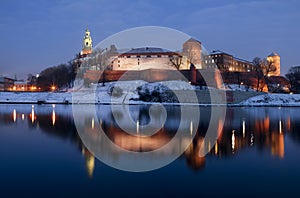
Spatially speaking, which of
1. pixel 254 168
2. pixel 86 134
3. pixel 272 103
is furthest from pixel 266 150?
pixel 272 103

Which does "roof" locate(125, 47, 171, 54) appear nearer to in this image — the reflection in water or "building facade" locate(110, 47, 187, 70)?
"building facade" locate(110, 47, 187, 70)

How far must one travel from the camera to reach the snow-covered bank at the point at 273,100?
4362 centimetres

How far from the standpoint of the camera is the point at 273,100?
45062 mm

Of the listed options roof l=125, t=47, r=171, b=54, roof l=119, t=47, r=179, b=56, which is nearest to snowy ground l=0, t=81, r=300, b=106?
roof l=119, t=47, r=179, b=56

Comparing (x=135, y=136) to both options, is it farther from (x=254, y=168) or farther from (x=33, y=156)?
(x=254, y=168)

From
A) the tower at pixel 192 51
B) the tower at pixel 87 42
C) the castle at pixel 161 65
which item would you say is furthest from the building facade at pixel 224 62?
the tower at pixel 87 42

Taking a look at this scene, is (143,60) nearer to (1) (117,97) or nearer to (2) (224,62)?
(2) (224,62)

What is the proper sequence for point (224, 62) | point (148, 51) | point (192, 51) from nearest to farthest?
point (192, 51)
point (148, 51)
point (224, 62)

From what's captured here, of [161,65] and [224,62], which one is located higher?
[224,62]

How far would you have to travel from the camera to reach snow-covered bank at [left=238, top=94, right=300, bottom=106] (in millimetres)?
43625

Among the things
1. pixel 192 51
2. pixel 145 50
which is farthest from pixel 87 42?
pixel 192 51

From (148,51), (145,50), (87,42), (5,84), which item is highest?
(87,42)

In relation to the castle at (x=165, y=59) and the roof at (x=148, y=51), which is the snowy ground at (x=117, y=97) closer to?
the castle at (x=165, y=59)

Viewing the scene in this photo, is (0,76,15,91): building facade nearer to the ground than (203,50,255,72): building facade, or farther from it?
nearer to the ground
